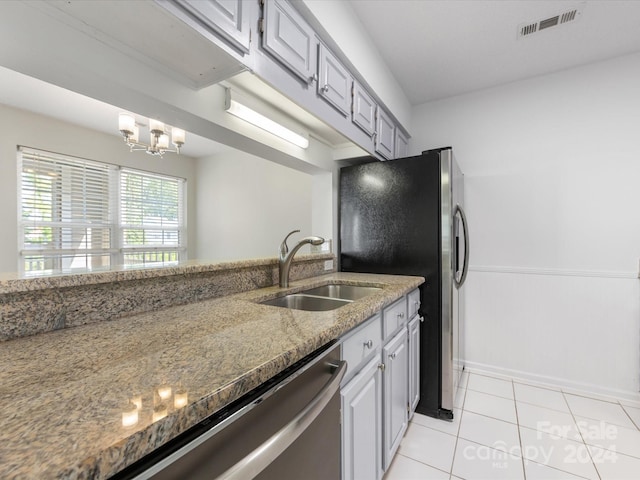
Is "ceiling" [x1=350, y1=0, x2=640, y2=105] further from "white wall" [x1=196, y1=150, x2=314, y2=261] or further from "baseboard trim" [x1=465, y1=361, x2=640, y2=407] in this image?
"baseboard trim" [x1=465, y1=361, x2=640, y2=407]

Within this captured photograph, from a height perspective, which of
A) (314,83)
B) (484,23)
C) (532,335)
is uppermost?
(484,23)

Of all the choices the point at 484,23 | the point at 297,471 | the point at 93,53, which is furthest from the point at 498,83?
the point at 297,471

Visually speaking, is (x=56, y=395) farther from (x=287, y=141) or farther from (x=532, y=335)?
(x=532, y=335)

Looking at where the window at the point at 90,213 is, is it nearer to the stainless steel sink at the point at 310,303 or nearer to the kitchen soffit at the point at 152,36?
the stainless steel sink at the point at 310,303

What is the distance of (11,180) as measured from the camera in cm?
304

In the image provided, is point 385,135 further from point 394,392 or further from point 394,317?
point 394,392

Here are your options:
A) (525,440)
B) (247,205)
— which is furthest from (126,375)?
(247,205)

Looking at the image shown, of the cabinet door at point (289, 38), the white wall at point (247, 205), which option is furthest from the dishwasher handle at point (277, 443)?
the white wall at point (247, 205)

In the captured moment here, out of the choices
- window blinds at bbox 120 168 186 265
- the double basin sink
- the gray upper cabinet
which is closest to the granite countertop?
the double basin sink

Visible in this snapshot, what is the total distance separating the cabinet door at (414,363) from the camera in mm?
1793

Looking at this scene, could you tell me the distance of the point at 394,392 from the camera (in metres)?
1.51

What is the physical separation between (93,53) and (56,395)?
3.11 feet

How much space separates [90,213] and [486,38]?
14.6ft

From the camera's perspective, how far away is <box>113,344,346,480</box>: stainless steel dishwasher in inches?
18.9
